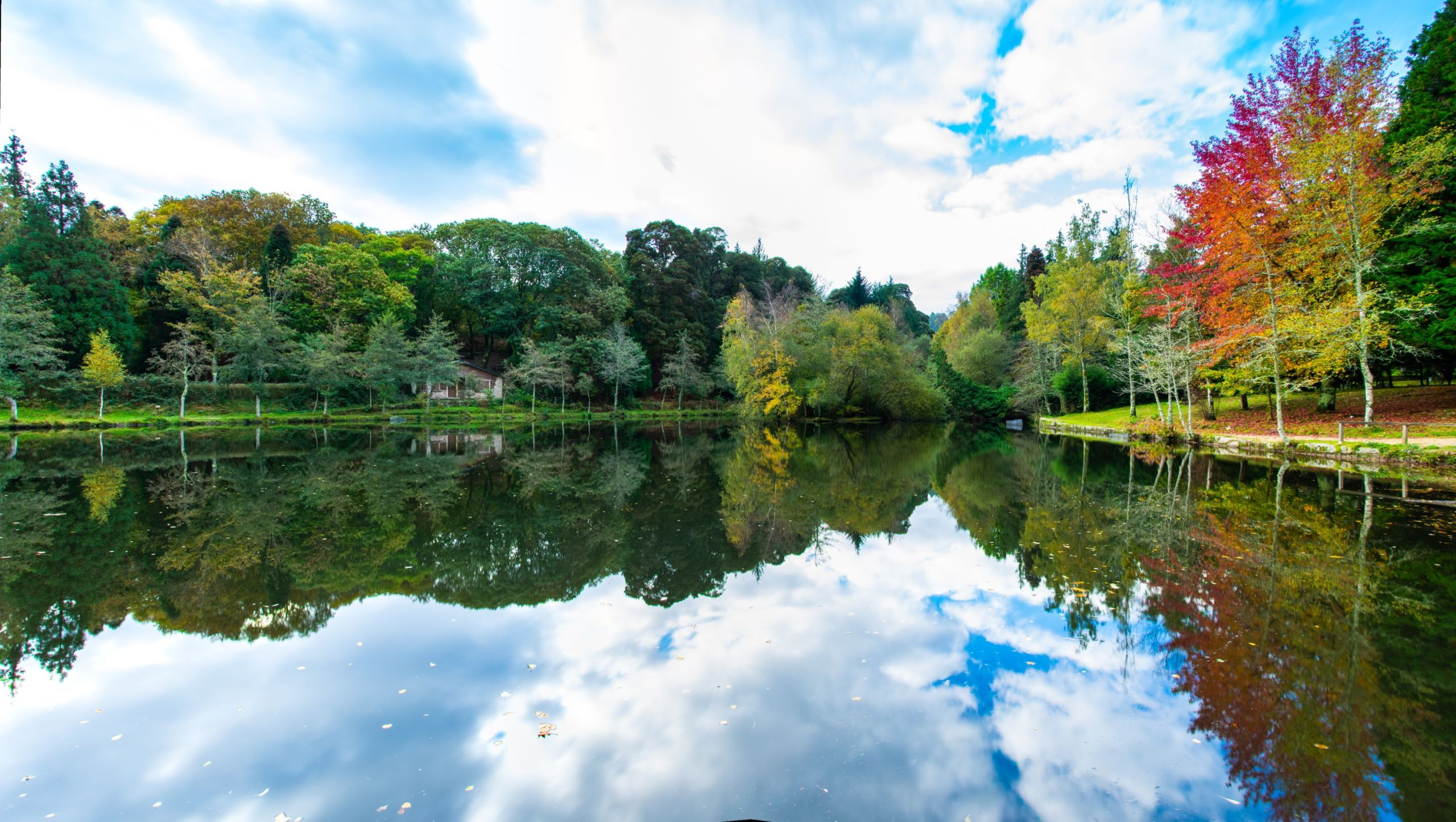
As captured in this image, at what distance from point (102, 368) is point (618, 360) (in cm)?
2587

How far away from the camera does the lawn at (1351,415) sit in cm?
1603

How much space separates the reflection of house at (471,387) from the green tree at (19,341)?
1793cm

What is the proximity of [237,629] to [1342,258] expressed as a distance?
26889mm

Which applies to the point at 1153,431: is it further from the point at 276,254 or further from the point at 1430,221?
the point at 276,254

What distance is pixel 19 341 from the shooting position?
82.0 ft

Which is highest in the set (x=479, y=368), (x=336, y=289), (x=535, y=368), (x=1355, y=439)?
(x=336, y=289)

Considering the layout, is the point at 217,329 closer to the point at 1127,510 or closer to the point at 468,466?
the point at 468,466

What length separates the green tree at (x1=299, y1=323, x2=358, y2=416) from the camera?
3297 cm

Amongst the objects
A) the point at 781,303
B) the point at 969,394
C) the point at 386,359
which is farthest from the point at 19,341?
the point at 969,394

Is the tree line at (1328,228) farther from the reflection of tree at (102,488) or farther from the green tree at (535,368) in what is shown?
the green tree at (535,368)

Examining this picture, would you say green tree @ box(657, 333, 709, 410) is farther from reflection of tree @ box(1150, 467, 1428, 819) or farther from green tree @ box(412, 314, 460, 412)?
reflection of tree @ box(1150, 467, 1428, 819)

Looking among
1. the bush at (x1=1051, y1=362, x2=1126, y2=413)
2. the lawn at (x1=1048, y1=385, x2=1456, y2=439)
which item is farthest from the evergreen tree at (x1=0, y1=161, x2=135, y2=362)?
the bush at (x1=1051, y1=362, x2=1126, y2=413)

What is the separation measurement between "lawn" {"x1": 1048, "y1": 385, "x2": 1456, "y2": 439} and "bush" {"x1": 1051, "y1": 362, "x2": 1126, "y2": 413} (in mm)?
6996

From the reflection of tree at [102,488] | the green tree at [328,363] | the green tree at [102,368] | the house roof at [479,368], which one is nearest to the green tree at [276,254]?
the green tree at [328,363]
